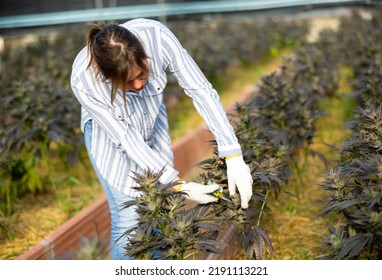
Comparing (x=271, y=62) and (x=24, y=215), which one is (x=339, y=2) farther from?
(x=24, y=215)

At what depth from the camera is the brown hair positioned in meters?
2.39

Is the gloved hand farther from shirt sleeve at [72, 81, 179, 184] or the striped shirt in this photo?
shirt sleeve at [72, 81, 179, 184]

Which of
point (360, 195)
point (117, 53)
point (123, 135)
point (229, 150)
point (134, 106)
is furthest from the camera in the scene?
point (134, 106)

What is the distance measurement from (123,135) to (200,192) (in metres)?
0.46

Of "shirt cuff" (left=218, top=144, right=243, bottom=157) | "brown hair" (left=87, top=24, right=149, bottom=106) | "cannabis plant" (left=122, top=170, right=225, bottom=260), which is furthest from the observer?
"shirt cuff" (left=218, top=144, right=243, bottom=157)

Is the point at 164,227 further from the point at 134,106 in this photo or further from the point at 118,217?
the point at 134,106

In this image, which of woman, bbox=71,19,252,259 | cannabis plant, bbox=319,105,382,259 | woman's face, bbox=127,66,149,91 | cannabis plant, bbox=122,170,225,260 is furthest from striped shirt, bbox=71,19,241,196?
cannabis plant, bbox=319,105,382,259

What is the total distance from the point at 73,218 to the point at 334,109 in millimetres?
3331

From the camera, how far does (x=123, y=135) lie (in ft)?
8.65

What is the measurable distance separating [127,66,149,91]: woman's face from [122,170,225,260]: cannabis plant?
0.44m

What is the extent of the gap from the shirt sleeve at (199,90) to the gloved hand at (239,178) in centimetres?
8

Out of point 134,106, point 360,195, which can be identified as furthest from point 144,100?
point 360,195

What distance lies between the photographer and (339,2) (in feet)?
42.5
